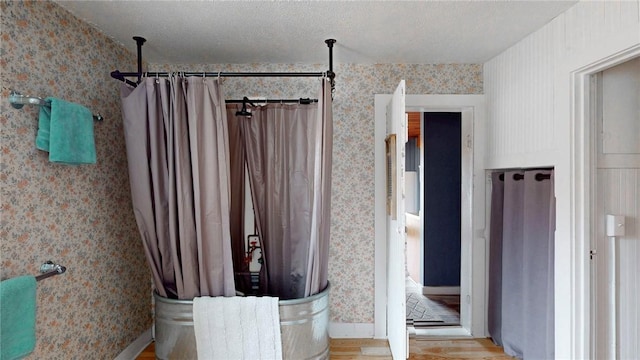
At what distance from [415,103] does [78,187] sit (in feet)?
8.05

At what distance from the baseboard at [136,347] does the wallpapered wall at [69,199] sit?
0.05 metres

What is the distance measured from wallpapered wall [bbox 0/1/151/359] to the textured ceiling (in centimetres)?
23

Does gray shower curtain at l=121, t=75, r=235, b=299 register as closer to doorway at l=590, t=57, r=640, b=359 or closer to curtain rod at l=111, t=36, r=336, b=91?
curtain rod at l=111, t=36, r=336, b=91

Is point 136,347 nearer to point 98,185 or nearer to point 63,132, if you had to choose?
point 98,185

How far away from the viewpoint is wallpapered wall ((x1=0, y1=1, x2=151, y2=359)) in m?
1.59

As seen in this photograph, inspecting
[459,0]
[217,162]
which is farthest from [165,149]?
[459,0]

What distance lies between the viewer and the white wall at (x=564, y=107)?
1.68 m

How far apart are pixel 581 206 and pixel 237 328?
6.91 ft

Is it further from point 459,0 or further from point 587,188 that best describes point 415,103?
point 587,188

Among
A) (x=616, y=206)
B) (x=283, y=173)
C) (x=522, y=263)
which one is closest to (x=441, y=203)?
(x=522, y=263)

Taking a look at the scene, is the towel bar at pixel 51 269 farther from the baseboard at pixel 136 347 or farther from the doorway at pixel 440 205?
the doorway at pixel 440 205

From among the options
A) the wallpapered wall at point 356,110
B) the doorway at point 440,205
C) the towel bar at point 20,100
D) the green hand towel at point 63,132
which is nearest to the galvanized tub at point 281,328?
the wallpapered wall at point 356,110

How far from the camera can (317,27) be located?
2139mm

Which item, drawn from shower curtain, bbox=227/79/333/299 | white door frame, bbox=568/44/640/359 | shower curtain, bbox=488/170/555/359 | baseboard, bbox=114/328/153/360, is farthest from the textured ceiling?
baseboard, bbox=114/328/153/360
